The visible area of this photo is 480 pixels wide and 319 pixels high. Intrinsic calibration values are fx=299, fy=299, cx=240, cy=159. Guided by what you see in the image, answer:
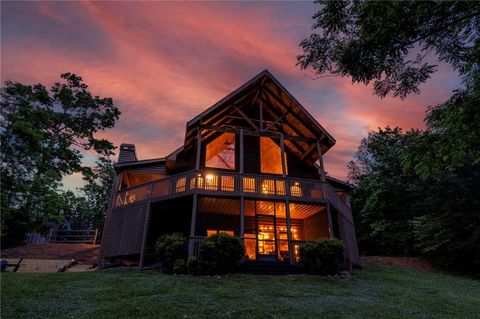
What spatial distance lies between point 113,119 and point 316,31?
1057 inches

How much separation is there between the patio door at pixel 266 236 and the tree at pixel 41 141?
10.2 m

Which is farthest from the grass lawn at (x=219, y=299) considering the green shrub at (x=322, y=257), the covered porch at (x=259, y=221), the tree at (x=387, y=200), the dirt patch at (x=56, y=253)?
the tree at (x=387, y=200)

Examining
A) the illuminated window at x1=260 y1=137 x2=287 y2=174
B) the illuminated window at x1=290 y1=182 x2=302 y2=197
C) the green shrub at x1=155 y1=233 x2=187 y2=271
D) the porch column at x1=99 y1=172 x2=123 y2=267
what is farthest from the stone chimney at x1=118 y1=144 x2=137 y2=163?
the illuminated window at x1=290 y1=182 x2=302 y2=197

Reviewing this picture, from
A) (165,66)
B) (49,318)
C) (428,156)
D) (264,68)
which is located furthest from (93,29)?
(428,156)

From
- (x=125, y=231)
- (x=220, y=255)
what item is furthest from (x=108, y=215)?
(x=220, y=255)

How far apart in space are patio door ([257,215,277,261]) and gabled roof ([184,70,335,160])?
5659 mm

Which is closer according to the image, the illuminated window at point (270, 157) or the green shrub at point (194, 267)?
the green shrub at point (194, 267)

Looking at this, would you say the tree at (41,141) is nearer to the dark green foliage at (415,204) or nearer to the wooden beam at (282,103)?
the dark green foliage at (415,204)

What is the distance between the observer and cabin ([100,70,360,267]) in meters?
15.2

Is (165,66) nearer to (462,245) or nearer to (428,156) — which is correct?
(428,156)

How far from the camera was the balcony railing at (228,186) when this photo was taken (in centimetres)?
1503

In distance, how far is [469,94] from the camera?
779cm

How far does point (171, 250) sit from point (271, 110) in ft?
37.5

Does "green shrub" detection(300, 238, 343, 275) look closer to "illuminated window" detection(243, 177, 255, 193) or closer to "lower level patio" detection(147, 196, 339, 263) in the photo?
"lower level patio" detection(147, 196, 339, 263)
